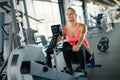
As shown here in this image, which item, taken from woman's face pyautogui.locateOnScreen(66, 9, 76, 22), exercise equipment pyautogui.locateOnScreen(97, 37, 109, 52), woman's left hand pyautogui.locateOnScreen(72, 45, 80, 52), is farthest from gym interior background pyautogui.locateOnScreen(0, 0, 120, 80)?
woman's face pyautogui.locateOnScreen(66, 9, 76, 22)

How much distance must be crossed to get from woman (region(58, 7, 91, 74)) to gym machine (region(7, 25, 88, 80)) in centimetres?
28

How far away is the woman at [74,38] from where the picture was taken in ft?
9.08

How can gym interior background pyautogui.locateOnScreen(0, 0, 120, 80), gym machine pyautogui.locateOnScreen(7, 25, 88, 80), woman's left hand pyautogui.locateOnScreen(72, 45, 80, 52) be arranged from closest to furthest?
gym machine pyautogui.locateOnScreen(7, 25, 88, 80)
woman's left hand pyautogui.locateOnScreen(72, 45, 80, 52)
gym interior background pyautogui.locateOnScreen(0, 0, 120, 80)

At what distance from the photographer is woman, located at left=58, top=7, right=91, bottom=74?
9.08 ft

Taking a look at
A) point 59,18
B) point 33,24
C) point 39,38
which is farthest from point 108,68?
point 59,18

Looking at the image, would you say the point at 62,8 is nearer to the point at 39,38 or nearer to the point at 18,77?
the point at 39,38

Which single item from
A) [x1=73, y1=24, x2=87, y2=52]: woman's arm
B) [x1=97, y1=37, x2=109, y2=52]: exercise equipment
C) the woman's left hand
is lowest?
[x1=97, y1=37, x2=109, y2=52]: exercise equipment

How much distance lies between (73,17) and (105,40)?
2.19 m

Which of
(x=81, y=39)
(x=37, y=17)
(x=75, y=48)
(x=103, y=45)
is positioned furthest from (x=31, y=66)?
(x=37, y=17)

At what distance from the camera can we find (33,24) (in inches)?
220

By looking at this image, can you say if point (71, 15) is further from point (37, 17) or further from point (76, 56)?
point (37, 17)

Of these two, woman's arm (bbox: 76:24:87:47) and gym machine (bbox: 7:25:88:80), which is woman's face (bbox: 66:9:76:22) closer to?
woman's arm (bbox: 76:24:87:47)

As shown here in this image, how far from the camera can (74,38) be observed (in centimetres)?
296

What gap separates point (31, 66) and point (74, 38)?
3.09 ft
